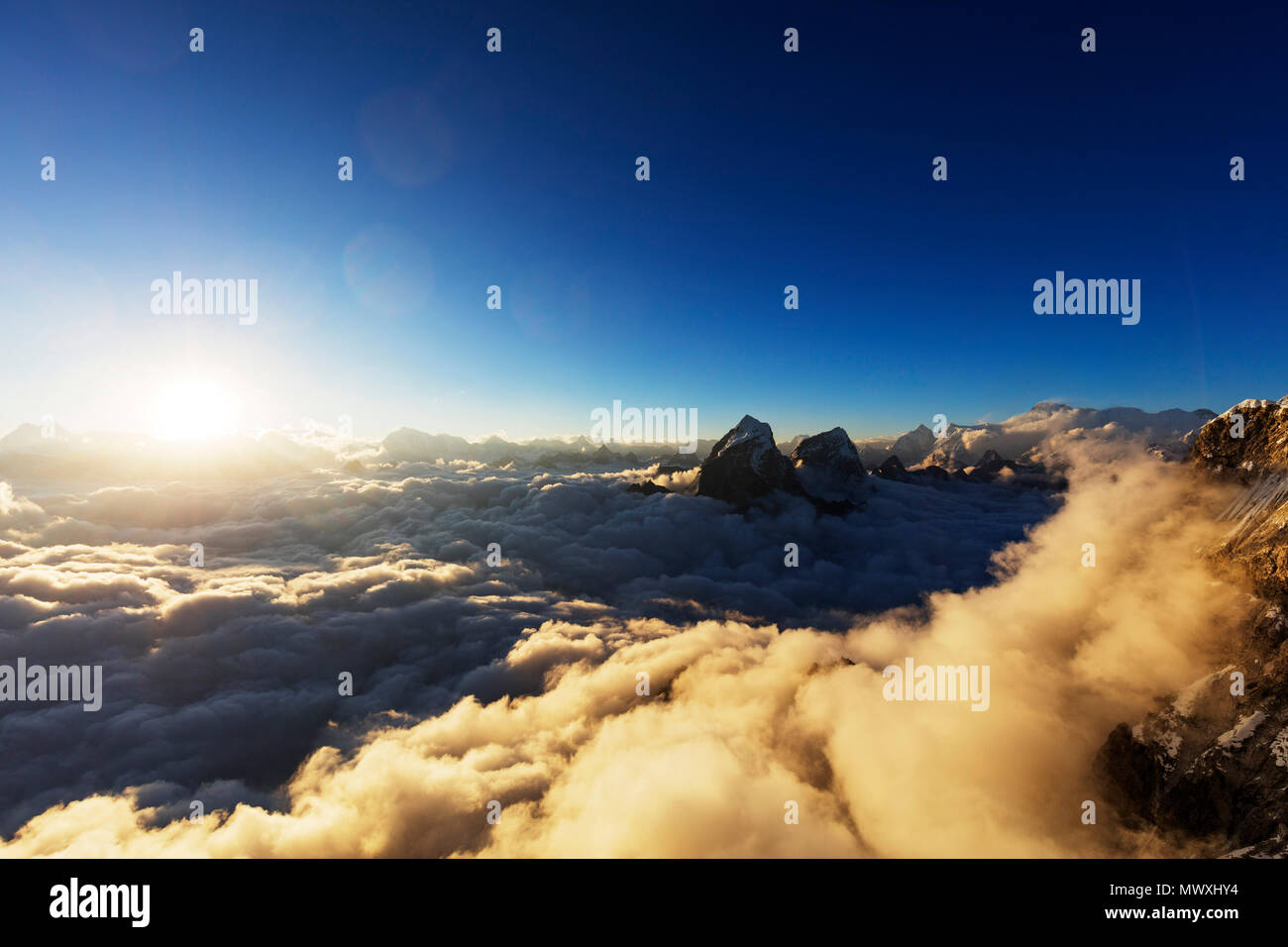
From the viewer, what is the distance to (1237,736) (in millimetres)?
13125

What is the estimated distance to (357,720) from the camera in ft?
185

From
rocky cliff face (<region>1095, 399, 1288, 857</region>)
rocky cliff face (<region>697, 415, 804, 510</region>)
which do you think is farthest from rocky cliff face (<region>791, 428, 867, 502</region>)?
rocky cliff face (<region>1095, 399, 1288, 857</region>)

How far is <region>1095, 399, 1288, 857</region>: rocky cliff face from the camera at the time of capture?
1212 cm

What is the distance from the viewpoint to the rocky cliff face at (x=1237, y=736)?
12.1m
